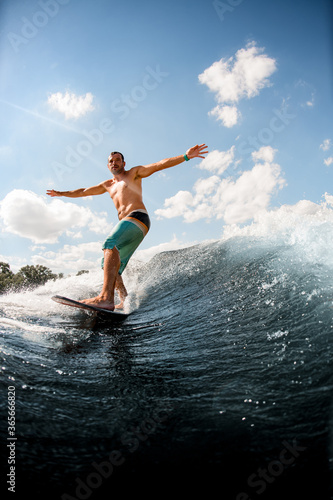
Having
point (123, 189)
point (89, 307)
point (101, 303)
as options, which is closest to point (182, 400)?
point (89, 307)

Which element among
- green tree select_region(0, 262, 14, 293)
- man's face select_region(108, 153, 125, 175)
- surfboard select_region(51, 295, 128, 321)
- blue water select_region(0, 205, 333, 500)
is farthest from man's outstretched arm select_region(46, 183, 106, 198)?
green tree select_region(0, 262, 14, 293)

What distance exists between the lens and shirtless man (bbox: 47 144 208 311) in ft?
14.1

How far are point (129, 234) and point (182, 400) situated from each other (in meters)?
3.31

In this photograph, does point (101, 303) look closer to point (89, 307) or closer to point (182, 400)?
point (89, 307)

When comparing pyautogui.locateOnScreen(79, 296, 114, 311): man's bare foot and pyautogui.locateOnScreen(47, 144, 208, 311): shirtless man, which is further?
pyautogui.locateOnScreen(47, 144, 208, 311): shirtless man

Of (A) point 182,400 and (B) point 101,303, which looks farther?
(B) point 101,303

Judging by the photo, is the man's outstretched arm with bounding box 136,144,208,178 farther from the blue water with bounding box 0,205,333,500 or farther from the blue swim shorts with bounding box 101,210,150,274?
the blue water with bounding box 0,205,333,500

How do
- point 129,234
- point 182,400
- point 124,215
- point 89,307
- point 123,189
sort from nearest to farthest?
1. point 182,400
2. point 89,307
3. point 129,234
4. point 124,215
5. point 123,189

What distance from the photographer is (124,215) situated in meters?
4.88

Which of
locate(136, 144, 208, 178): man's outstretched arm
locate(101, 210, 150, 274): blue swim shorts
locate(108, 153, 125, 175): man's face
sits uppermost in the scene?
locate(108, 153, 125, 175): man's face

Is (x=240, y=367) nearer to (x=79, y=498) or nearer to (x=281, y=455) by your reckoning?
(x=281, y=455)

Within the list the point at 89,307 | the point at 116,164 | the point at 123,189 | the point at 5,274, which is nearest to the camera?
the point at 89,307

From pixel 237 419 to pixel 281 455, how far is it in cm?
28

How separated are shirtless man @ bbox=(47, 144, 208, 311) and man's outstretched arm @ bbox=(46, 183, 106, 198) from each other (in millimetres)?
149
